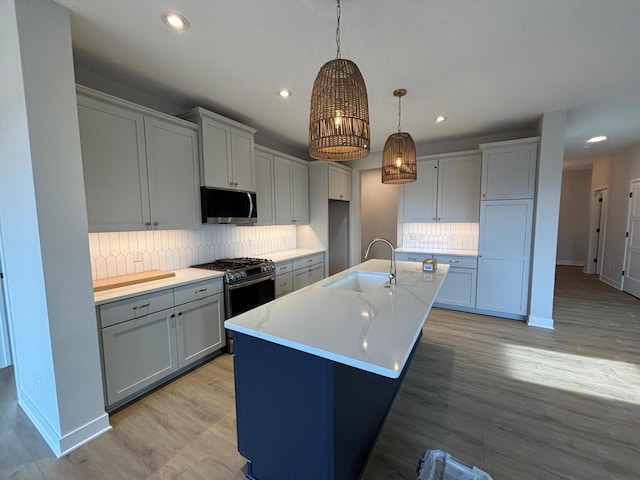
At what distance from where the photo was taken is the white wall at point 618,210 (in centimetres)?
490

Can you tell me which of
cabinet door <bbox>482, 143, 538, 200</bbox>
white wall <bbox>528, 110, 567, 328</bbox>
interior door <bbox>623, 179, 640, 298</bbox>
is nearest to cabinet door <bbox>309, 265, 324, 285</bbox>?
cabinet door <bbox>482, 143, 538, 200</bbox>

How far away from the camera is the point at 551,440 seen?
1.74 metres

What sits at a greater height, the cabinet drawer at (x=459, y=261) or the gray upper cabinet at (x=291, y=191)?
the gray upper cabinet at (x=291, y=191)

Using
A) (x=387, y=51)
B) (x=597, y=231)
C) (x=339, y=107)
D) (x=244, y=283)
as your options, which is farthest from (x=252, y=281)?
(x=597, y=231)

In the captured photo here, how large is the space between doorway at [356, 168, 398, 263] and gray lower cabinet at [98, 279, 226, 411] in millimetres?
4232

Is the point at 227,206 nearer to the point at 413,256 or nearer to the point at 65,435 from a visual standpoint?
the point at 65,435

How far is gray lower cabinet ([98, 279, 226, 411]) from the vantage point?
194 centimetres

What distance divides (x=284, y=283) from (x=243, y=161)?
1666 millimetres

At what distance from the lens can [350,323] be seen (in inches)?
54.3

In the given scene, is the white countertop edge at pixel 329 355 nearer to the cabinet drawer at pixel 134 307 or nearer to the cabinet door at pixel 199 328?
the cabinet drawer at pixel 134 307

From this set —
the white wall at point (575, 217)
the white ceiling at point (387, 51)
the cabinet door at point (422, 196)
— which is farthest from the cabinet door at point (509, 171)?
the white wall at point (575, 217)

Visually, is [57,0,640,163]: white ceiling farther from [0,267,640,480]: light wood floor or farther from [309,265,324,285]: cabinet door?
[0,267,640,480]: light wood floor

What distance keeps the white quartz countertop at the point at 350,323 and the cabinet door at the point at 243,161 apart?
1.78 metres

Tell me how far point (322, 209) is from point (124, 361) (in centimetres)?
330
